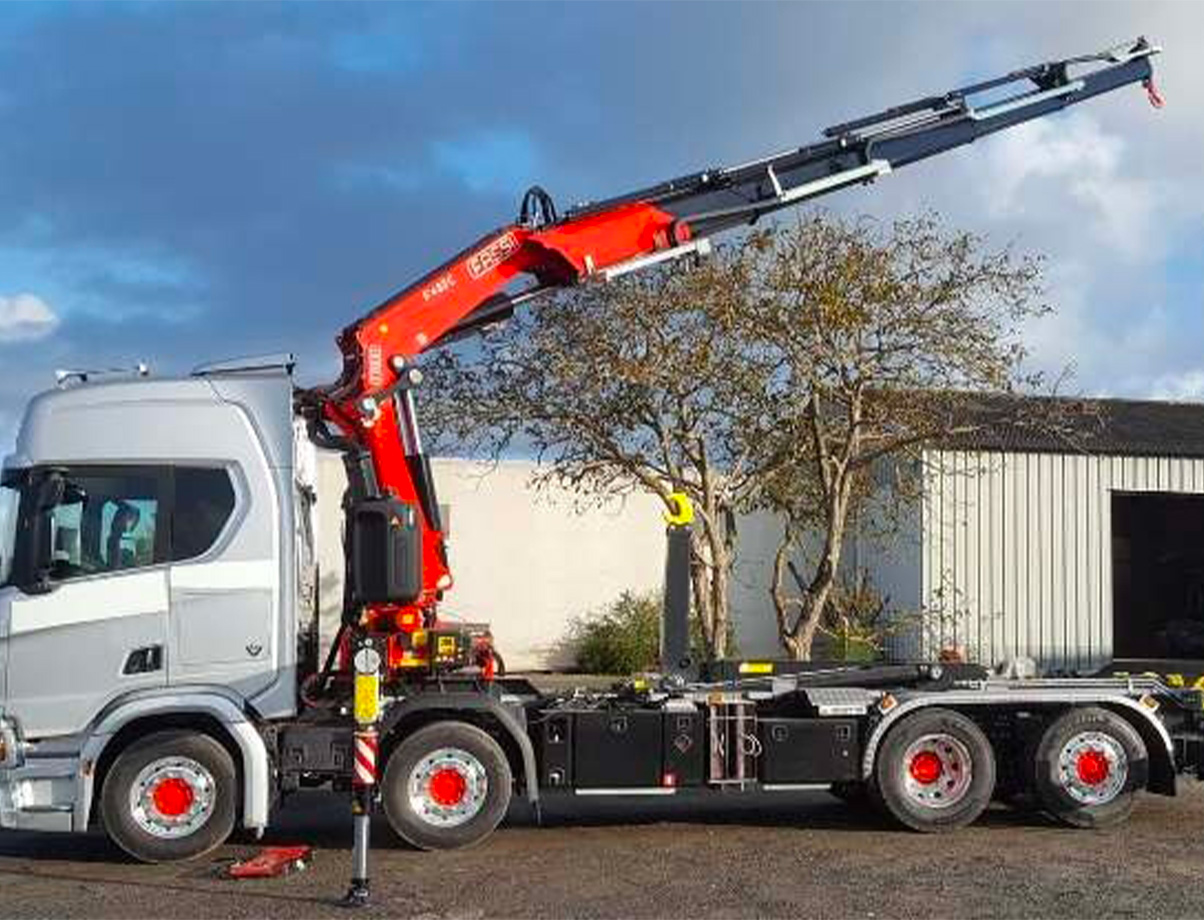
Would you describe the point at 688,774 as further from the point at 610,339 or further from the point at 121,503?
the point at 610,339

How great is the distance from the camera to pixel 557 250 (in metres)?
12.2

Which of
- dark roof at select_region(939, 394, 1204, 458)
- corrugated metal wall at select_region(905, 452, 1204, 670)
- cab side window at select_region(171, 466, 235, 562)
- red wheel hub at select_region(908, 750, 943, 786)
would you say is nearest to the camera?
cab side window at select_region(171, 466, 235, 562)

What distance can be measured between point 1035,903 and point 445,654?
4505 mm

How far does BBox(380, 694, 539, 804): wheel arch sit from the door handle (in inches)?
64.4

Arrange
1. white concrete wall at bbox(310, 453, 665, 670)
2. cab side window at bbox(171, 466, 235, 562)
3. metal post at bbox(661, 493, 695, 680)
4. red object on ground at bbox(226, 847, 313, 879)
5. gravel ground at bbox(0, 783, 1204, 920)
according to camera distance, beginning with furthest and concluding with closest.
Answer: white concrete wall at bbox(310, 453, 665, 670) → metal post at bbox(661, 493, 695, 680) → cab side window at bbox(171, 466, 235, 562) → red object on ground at bbox(226, 847, 313, 879) → gravel ground at bbox(0, 783, 1204, 920)

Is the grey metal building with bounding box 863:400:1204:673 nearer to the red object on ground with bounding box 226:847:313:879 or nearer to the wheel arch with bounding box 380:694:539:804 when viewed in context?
the wheel arch with bounding box 380:694:539:804

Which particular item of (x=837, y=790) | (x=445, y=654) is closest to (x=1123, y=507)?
(x=837, y=790)

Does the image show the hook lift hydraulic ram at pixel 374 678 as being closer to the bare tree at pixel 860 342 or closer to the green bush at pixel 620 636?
the bare tree at pixel 860 342

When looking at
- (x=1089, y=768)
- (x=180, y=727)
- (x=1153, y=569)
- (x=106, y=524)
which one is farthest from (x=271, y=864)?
(x=1153, y=569)

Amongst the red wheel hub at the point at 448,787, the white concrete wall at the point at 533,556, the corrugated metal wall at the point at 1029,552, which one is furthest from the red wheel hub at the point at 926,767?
the white concrete wall at the point at 533,556

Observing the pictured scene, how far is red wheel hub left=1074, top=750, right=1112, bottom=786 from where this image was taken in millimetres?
11828

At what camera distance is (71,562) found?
418 inches

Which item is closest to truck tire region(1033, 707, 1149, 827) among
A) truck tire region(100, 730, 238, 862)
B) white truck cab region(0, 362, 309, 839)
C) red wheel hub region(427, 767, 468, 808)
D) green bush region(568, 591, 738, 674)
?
red wheel hub region(427, 767, 468, 808)

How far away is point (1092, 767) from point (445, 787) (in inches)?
198
